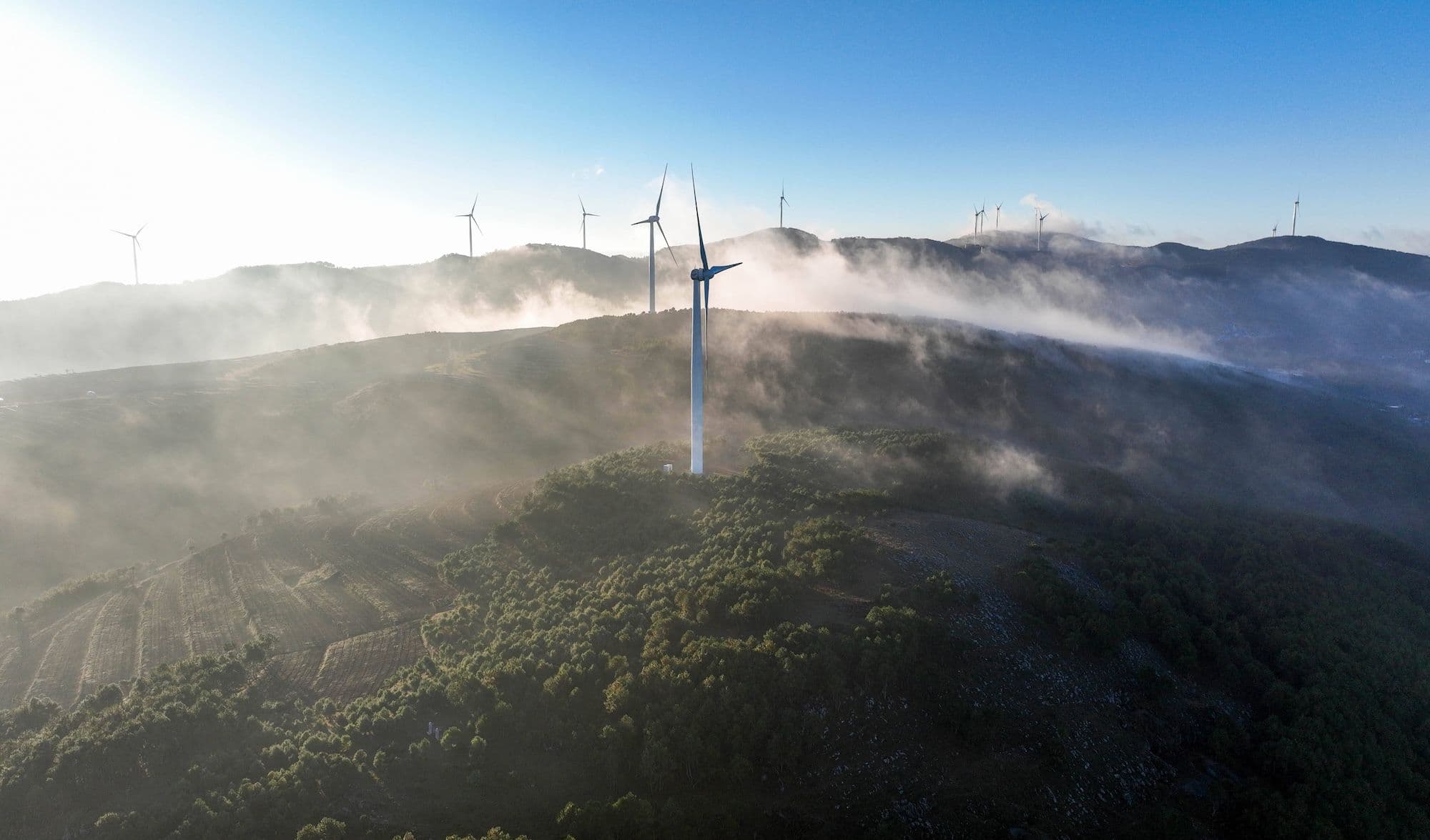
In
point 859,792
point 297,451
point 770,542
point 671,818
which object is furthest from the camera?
point 297,451

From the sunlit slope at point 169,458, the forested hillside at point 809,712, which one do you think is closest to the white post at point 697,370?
the forested hillside at point 809,712

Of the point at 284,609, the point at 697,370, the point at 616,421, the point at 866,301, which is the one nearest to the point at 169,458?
the point at 284,609

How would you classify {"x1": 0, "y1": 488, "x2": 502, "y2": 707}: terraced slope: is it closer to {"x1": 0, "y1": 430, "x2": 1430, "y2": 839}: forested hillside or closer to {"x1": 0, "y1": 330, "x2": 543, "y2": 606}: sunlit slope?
{"x1": 0, "y1": 430, "x2": 1430, "y2": 839}: forested hillside

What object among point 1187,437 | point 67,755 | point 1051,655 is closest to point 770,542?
point 1051,655

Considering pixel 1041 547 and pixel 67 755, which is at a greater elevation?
pixel 1041 547

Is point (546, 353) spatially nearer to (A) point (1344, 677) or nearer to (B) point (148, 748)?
(B) point (148, 748)

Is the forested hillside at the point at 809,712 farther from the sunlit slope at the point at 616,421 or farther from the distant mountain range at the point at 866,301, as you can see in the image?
the distant mountain range at the point at 866,301
